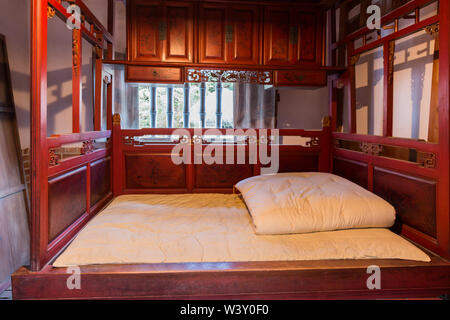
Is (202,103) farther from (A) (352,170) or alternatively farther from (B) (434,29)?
(B) (434,29)

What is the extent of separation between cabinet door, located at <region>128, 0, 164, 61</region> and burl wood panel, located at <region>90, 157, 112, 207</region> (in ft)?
2.73

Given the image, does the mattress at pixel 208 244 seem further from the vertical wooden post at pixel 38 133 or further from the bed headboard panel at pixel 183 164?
the bed headboard panel at pixel 183 164

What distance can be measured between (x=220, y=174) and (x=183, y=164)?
309 millimetres

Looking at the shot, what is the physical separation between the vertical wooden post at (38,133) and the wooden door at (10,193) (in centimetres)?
85

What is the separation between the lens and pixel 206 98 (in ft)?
12.1

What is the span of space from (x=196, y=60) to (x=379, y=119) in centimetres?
149

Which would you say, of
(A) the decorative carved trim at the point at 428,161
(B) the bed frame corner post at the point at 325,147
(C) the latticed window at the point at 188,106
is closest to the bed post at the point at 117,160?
(C) the latticed window at the point at 188,106

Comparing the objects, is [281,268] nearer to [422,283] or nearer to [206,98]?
[422,283]

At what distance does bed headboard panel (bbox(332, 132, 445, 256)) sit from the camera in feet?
5.26

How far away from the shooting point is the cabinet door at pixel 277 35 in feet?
8.67

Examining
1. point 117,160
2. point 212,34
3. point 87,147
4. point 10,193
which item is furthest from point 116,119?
point 212,34

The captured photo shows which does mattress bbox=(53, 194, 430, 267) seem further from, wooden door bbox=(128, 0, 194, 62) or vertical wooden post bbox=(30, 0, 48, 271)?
wooden door bbox=(128, 0, 194, 62)

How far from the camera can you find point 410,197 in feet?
5.77

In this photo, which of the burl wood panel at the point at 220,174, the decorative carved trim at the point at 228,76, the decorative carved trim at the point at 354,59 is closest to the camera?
the decorative carved trim at the point at 354,59
